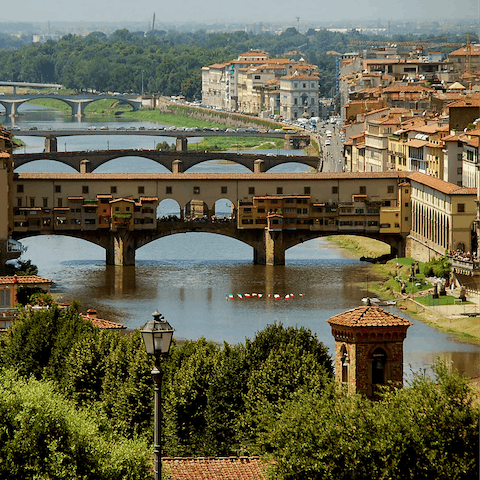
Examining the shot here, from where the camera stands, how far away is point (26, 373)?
1015 inches

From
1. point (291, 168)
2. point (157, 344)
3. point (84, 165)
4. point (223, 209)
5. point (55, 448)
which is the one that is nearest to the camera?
point (157, 344)

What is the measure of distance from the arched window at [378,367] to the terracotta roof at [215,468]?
186 cm

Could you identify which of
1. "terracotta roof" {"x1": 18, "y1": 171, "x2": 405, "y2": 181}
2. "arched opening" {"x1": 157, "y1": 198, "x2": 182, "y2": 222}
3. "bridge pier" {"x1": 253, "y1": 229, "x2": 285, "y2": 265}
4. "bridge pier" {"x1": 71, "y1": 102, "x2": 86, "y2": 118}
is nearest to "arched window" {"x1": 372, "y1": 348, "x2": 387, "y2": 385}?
"bridge pier" {"x1": 253, "y1": 229, "x2": 285, "y2": 265}

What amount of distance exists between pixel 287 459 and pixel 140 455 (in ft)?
4.95

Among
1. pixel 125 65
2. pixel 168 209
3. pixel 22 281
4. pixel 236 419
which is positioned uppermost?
pixel 125 65

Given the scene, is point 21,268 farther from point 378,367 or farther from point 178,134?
point 178,134

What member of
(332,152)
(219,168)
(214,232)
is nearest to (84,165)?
(219,168)

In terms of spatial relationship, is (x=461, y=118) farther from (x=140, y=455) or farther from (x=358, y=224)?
(x=140, y=455)

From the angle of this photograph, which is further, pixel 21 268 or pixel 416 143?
pixel 416 143

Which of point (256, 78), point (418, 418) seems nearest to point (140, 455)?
point (418, 418)

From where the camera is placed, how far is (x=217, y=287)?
1816 inches

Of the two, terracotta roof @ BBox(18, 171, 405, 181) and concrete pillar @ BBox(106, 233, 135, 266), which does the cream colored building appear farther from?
concrete pillar @ BBox(106, 233, 135, 266)

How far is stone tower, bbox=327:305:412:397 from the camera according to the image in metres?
19.6

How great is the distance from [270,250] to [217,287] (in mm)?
5459
